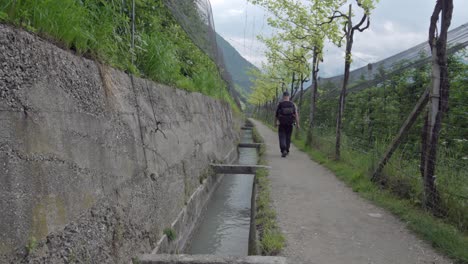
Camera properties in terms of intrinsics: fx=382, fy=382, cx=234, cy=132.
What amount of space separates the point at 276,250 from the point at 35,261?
219 cm

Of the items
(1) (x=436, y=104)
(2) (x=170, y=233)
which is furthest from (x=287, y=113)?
(2) (x=170, y=233)

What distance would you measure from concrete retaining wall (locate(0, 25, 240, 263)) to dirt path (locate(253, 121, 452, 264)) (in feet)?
5.08

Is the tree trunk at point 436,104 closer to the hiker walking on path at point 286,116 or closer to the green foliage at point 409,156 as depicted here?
the green foliage at point 409,156

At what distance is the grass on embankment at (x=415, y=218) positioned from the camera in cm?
356

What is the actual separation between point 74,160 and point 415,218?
3.75 meters

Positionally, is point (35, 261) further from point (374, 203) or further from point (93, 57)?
point (374, 203)

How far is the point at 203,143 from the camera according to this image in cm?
805

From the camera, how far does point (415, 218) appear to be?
174 inches

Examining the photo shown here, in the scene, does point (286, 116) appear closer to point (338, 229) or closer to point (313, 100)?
point (313, 100)

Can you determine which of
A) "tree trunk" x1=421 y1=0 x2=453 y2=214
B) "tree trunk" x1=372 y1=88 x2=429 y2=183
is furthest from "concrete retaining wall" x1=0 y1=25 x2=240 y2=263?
"tree trunk" x1=372 y1=88 x2=429 y2=183

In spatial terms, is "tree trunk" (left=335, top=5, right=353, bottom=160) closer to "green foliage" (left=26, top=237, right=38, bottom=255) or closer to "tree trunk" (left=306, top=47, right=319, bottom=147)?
"tree trunk" (left=306, top=47, right=319, bottom=147)

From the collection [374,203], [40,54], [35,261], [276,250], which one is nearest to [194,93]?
[374,203]

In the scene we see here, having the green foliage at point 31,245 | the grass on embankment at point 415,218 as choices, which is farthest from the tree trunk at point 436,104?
the green foliage at point 31,245

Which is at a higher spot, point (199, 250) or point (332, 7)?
point (332, 7)
